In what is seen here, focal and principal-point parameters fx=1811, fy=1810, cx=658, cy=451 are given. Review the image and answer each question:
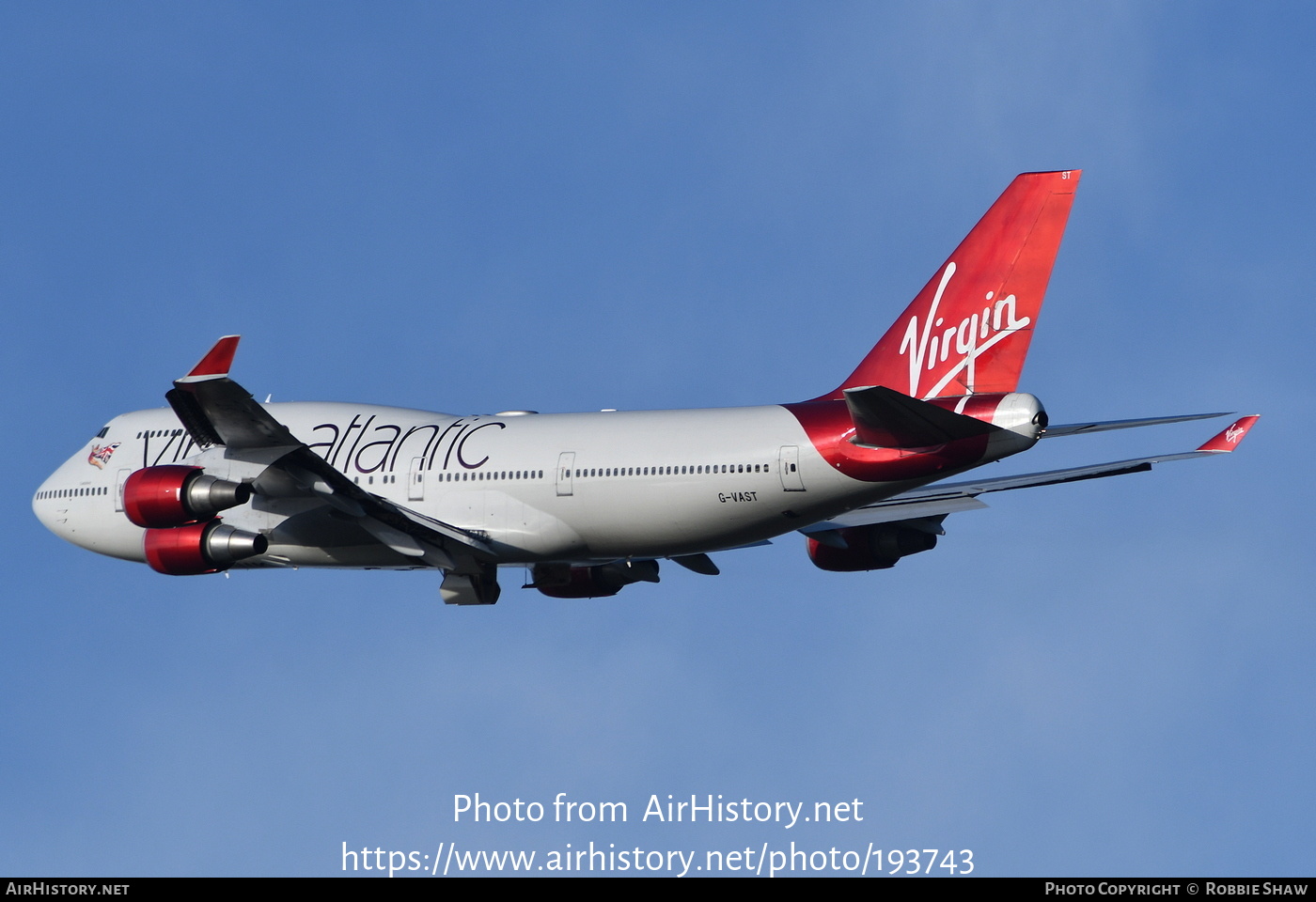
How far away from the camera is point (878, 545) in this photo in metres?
38.7

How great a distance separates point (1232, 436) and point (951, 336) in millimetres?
5726

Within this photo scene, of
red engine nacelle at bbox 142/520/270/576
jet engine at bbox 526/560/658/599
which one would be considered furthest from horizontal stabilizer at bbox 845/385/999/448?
red engine nacelle at bbox 142/520/270/576

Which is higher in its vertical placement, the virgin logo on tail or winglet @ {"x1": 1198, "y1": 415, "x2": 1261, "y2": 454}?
the virgin logo on tail

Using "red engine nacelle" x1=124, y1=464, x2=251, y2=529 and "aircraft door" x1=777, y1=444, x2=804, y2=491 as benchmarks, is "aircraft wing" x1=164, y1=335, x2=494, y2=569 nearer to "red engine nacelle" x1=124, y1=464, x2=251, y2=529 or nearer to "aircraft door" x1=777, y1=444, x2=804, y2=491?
"red engine nacelle" x1=124, y1=464, x2=251, y2=529

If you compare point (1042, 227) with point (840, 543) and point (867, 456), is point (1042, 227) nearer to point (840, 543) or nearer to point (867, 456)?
point (867, 456)

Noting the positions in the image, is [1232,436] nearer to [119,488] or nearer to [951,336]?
[951,336]

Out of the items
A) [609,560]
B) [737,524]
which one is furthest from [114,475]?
[737,524]

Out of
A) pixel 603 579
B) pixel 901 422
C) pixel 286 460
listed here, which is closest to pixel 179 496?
pixel 286 460

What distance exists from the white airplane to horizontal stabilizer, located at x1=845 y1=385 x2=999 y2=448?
0.04 meters

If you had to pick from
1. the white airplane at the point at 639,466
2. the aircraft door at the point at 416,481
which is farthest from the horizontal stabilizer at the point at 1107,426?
the aircraft door at the point at 416,481

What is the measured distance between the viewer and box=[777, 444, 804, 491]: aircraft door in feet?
109

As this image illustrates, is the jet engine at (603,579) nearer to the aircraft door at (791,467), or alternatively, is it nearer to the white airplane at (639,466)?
the white airplane at (639,466)

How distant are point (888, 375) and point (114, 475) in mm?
17198

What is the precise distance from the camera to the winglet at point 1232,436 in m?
34.2
